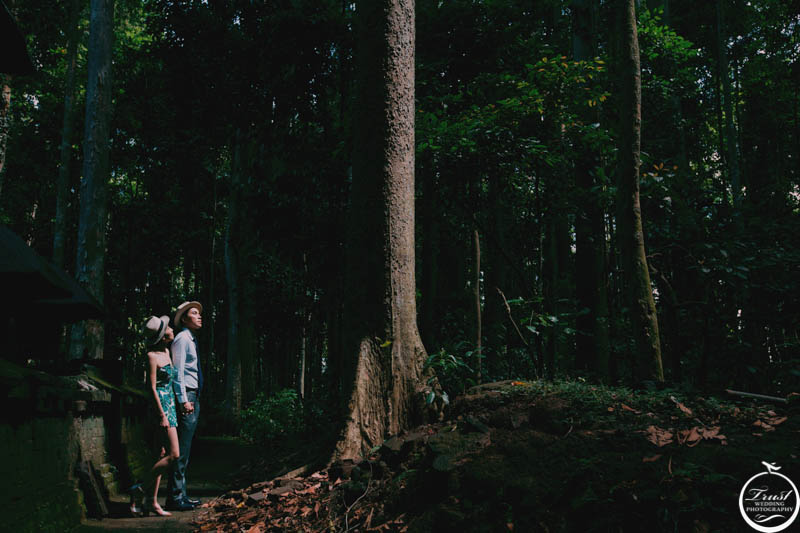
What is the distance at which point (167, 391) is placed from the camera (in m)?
6.16

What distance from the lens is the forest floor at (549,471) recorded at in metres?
3.25

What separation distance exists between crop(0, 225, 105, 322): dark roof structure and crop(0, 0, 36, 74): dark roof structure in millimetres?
4350

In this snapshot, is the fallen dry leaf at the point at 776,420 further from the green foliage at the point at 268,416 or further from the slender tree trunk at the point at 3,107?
the slender tree trunk at the point at 3,107

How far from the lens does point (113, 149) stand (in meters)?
21.0

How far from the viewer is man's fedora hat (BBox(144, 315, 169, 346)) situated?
20.3ft

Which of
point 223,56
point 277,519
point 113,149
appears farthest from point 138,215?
point 277,519

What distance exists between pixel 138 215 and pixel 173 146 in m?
7.59

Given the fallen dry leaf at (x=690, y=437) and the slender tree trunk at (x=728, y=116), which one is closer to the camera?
the fallen dry leaf at (x=690, y=437)

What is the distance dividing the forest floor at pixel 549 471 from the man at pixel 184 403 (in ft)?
2.62

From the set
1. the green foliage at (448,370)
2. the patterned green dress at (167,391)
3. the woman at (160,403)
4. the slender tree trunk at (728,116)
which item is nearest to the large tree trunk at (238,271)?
the woman at (160,403)

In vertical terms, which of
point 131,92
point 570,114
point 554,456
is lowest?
point 554,456

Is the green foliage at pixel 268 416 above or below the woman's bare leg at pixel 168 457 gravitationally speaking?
below

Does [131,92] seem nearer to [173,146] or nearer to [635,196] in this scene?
[173,146]

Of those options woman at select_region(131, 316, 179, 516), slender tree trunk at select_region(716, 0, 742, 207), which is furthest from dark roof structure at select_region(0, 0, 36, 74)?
slender tree trunk at select_region(716, 0, 742, 207)
